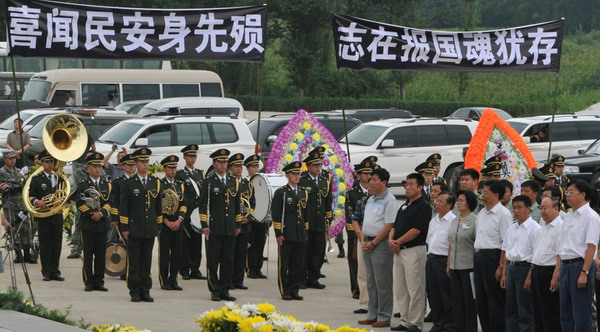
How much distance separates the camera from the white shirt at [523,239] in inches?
412

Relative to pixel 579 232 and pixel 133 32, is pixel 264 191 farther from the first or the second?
pixel 579 232

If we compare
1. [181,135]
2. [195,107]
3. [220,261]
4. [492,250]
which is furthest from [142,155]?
[195,107]

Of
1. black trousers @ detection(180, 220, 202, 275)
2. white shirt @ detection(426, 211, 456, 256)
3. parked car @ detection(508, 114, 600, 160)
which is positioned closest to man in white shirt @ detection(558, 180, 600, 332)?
white shirt @ detection(426, 211, 456, 256)

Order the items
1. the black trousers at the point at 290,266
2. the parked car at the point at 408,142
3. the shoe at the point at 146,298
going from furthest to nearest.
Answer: the parked car at the point at 408,142
the black trousers at the point at 290,266
the shoe at the point at 146,298

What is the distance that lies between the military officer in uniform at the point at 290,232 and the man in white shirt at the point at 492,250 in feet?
9.78

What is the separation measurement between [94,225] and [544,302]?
5.89 meters

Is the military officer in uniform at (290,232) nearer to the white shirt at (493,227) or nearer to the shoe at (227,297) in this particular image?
the shoe at (227,297)

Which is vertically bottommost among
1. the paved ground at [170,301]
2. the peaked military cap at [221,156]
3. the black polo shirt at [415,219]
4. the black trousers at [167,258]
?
the paved ground at [170,301]

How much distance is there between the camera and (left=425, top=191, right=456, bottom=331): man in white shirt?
1129 cm

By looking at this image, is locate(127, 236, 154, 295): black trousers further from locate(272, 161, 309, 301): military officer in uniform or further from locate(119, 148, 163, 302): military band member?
locate(272, 161, 309, 301): military officer in uniform

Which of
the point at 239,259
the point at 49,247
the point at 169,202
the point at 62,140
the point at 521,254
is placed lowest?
the point at 239,259

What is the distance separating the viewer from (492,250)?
10930mm

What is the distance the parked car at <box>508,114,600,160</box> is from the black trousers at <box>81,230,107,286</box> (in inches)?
556

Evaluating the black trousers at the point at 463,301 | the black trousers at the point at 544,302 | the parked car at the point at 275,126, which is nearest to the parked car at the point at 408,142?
the parked car at the point at 275,126
